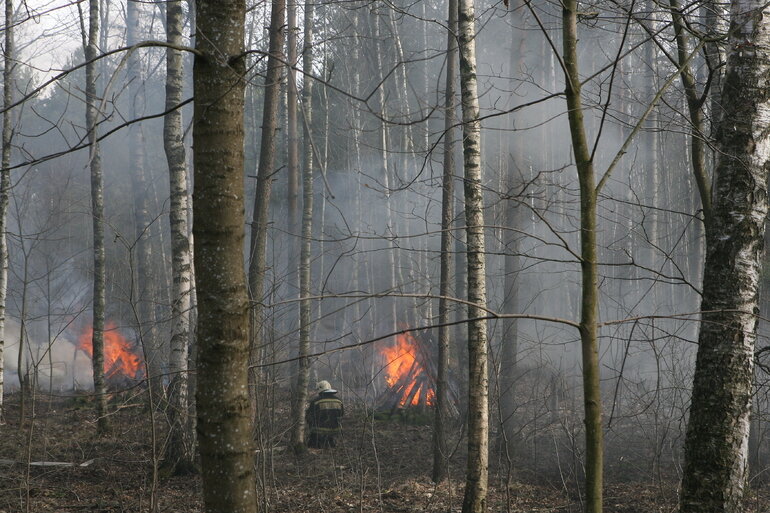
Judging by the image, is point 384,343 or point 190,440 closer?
point 190,440

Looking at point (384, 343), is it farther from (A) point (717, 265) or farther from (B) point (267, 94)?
(A) point (717, 265)

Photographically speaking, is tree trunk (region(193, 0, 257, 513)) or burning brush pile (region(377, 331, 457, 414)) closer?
tree trunk (region(193, 0, 257, 513))

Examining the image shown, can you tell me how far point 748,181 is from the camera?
Result: 425cm

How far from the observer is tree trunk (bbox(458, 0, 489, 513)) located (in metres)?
7.04

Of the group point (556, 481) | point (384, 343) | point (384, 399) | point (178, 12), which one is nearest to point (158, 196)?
point (384, 343)

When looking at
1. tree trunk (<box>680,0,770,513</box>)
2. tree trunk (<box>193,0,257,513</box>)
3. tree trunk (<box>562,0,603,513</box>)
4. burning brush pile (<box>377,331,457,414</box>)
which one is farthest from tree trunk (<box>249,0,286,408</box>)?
burning brush pile (<box>377,331,457,414</box>)

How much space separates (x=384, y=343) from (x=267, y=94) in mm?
11790

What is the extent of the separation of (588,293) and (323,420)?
10.0 meters

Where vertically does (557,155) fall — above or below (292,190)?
above

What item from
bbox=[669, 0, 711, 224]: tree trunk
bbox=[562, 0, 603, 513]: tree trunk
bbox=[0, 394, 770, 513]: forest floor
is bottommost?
bbox=[0, 394, 770, 513]: forest floor

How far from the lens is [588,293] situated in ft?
8.83

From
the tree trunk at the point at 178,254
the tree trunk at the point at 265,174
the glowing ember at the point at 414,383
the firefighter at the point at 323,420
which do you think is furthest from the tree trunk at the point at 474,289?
the glowing ember at the point at 414,383

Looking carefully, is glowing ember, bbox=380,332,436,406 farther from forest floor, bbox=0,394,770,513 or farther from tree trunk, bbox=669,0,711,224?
tree trunk, bbox=669,0,711,224

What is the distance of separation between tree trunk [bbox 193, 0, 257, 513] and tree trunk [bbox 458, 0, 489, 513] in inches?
186
